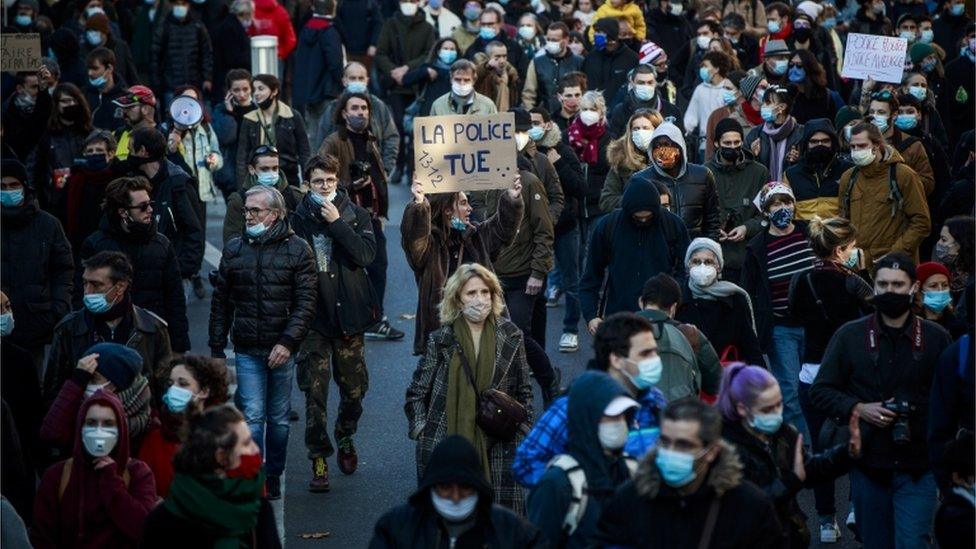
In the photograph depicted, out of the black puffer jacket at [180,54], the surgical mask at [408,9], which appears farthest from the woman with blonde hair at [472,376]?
the black puffer jacket at [180,54]

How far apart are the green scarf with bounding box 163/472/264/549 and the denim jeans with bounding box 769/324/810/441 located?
5.40 m

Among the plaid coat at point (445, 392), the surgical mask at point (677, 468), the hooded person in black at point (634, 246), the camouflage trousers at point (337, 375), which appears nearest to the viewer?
the surgical mask at point (677, 468)

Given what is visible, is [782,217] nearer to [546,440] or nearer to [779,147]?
[779,147]

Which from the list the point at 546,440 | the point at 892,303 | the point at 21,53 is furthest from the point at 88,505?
the point at 21,53

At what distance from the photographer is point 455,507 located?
7.34 m

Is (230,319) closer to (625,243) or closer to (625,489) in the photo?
(625,243)

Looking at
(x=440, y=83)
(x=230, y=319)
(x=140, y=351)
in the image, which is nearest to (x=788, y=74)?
(x=440, y=83)

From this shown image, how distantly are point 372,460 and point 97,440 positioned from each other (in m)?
4.35

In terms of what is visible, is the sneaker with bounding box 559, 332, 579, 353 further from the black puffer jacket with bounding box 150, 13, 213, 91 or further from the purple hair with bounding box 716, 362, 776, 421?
the black puffer jacket with bounding box 150, 13, 213, 91

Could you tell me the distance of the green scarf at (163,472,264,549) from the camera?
7.31 metres

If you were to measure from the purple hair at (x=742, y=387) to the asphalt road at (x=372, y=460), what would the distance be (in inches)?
109

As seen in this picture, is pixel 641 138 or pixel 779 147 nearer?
pixel 641 138

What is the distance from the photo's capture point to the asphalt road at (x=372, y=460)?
36.8ft

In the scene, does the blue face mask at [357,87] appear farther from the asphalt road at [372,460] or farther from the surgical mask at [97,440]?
the surgical mask at [97,440]
